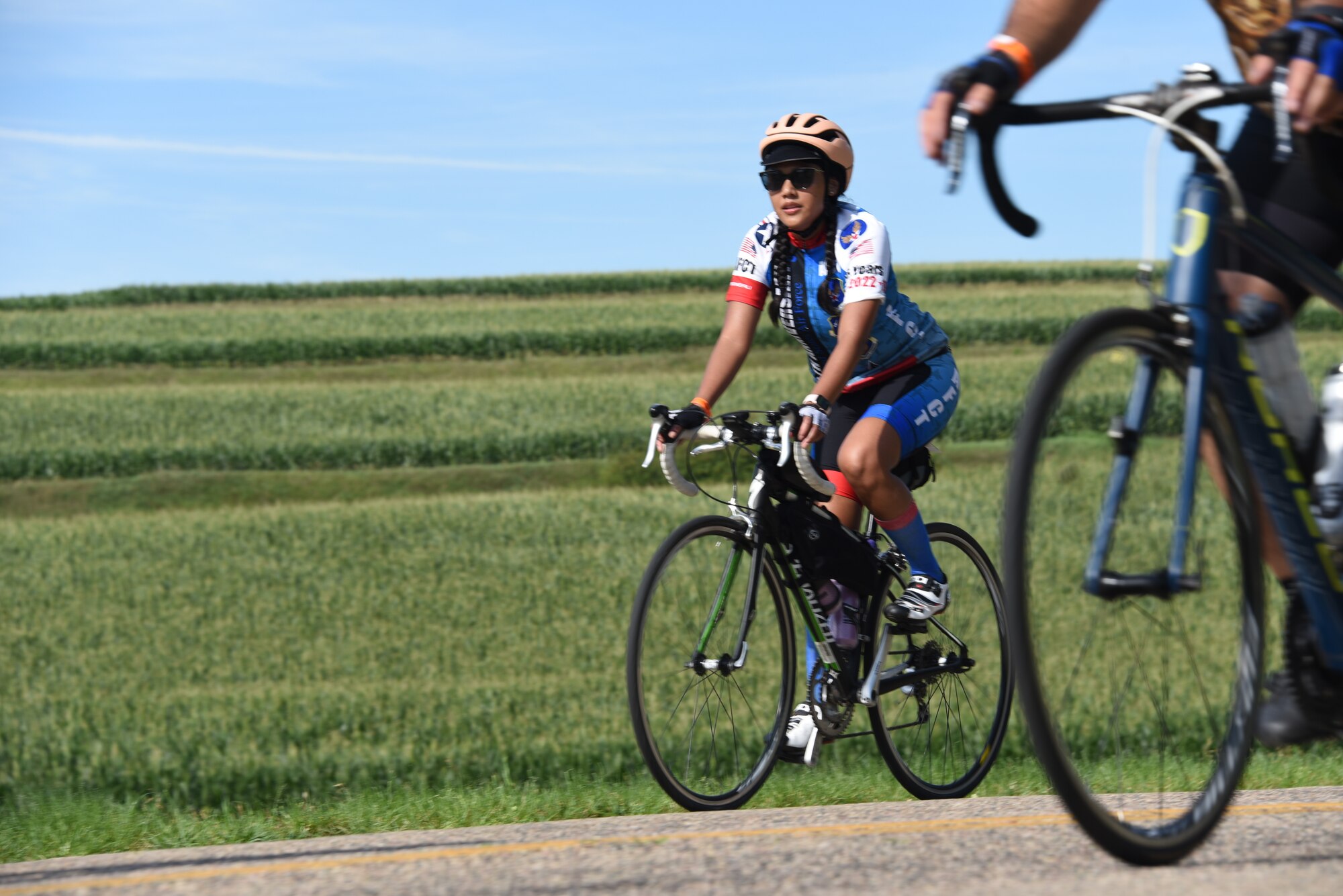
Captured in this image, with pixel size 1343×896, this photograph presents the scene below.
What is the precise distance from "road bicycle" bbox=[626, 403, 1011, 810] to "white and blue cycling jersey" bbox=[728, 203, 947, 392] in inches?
14.6

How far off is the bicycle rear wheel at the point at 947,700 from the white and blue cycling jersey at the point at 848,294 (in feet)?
2.59

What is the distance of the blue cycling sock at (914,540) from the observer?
5039mm

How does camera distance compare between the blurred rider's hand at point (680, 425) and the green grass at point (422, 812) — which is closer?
the blurred rider's hand at point (680, 425)

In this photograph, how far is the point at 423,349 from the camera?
137ft

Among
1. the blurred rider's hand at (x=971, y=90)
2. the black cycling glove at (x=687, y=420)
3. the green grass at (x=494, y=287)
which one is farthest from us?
the green grass at (x=494, y=287)

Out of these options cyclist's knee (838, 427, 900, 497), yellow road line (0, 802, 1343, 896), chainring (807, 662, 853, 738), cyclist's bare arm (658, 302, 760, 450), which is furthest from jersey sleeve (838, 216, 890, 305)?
yellow road line (0, 802, 1343, 896)

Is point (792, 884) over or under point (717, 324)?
under

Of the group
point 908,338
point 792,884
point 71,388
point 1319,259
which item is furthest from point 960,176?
point 71,388

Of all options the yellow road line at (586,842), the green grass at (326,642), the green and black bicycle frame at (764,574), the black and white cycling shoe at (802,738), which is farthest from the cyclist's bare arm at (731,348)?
the green grass at (326,642)

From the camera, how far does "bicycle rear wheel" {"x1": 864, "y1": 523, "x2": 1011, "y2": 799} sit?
17.9ft

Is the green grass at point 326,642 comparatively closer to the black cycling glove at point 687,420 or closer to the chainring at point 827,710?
the chainring at point 827,710

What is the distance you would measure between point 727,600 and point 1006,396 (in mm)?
27088

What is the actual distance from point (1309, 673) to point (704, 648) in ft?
7.40

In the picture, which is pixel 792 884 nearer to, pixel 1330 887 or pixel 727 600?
pixel 1330 887
